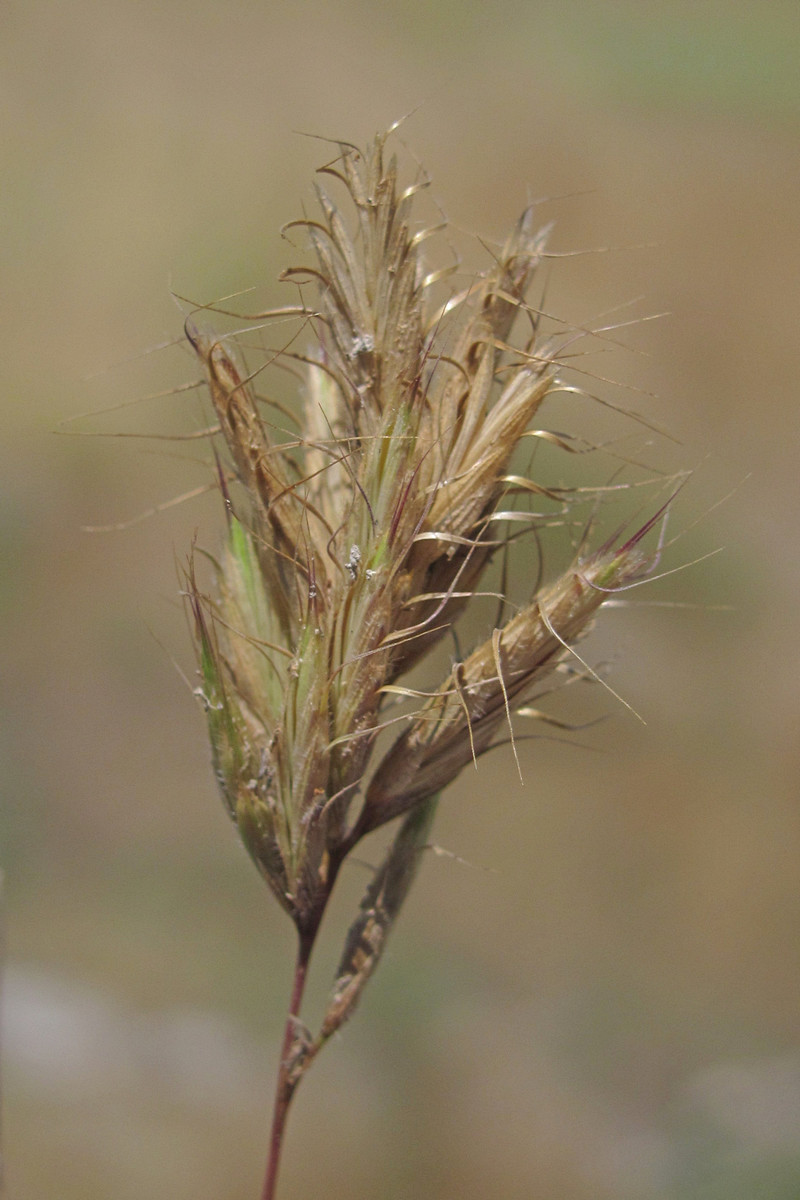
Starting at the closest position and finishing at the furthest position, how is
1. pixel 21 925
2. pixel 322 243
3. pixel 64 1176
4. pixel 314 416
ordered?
pixel 322 243, pixel 314 416, pixel 64 1176, pixel 21 925

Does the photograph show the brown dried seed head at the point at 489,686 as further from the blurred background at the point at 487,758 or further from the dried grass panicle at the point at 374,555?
the blurred background at the point at 487,758

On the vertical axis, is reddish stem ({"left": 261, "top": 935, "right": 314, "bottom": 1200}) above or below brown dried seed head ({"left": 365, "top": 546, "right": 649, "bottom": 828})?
below

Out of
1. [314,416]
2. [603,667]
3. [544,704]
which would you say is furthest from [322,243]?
[544,704]

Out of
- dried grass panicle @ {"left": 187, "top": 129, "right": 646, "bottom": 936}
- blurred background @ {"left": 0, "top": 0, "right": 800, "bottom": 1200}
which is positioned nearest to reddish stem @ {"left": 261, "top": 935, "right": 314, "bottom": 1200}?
dried grass panicle @ {"left": 187, "top": 129, "right": 646, "bottom": 936}

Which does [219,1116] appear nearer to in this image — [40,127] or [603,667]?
[603,667]

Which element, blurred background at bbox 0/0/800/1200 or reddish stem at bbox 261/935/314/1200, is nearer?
reddish stem at bbox 261/935/314/1200

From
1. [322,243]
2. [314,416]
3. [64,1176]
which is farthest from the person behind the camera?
[64,1176]

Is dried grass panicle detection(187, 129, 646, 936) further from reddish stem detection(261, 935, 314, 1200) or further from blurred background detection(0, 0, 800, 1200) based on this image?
blurred background detection(0, 0, 800, 1200)
